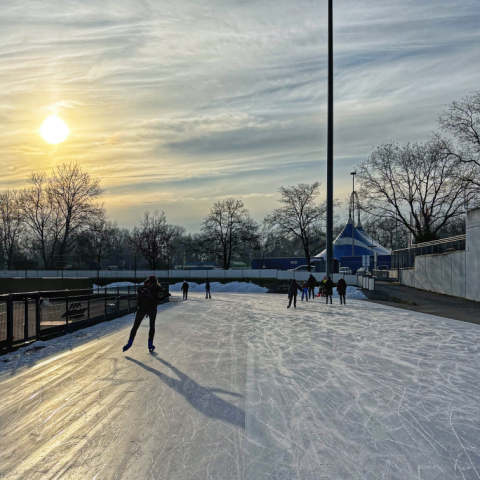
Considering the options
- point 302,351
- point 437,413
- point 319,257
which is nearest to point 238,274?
point 319,257

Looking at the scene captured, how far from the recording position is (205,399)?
635 centimetres

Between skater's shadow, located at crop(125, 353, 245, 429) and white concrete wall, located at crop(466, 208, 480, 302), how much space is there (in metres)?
22.6

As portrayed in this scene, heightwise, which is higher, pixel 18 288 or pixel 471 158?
pixel 471 158

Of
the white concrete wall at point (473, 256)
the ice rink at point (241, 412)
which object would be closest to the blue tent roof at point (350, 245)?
the white concrete wall at point (473, 256)

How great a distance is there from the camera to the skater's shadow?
5.60m

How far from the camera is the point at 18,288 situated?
34875 mm

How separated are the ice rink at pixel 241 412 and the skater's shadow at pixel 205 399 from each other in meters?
0.02

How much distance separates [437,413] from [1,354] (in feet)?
26.6

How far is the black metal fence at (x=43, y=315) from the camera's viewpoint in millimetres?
9961

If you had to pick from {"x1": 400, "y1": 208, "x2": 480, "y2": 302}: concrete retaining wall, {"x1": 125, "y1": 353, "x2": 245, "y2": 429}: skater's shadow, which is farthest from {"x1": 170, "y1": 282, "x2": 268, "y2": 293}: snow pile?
{"x1": 125, "y1": 353, "x2": 245, "y2": 429}: skater's shadow

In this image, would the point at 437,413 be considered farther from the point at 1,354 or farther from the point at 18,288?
the point at 18,288

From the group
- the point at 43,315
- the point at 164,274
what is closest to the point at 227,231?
the point at 164,274

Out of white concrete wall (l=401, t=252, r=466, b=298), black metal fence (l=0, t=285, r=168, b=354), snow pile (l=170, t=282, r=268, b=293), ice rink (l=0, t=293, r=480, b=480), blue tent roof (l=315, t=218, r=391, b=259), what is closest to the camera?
ice rink (l=0, t=293, r=480, b=480)

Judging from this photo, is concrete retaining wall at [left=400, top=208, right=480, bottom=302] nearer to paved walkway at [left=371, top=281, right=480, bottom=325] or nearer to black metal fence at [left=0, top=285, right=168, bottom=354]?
paved walkway at [left=371, top=281, right=480, bottom=325]
